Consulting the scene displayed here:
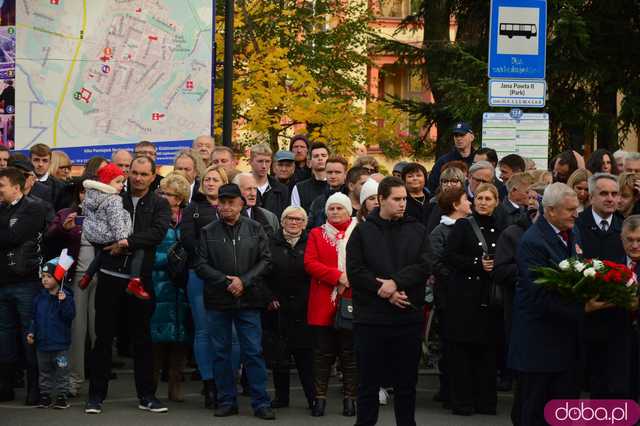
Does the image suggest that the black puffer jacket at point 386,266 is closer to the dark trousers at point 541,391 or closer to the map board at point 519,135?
the dark trousers at point 541,391

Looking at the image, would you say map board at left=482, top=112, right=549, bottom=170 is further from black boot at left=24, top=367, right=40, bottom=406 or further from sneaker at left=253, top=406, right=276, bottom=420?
black boot at left=24, top=367, right=40, bottom=406

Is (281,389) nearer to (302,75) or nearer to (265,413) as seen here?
(265,413)

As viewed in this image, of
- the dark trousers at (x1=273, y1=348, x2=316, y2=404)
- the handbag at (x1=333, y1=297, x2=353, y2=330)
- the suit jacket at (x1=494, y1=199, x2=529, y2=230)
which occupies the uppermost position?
the suit jacket at (x1=494, y1=199, x2=529, y2=230)

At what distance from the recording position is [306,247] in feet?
41.6

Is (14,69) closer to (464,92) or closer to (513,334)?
(464,92)

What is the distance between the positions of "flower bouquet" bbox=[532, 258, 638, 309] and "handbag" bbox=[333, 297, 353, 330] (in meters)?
2.90

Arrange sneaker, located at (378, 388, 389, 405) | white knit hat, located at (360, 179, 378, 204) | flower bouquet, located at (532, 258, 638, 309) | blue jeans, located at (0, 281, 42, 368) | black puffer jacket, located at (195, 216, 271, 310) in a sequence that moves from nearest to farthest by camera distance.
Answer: flower bouquet, located at (532, 258, 638, 309)
black puffer jacket, located at (195, 216, 271, 310)
white knit hat, located at (360, 179, 378, 204)
blue jeans, located at (0, 281, 42, 368)
sneaker, located at (378, 388, 389, 405)

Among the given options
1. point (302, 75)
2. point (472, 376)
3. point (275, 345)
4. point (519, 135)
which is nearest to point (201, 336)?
point (275, 345)

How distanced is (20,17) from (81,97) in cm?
144

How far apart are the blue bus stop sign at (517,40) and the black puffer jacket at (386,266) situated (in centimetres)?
582

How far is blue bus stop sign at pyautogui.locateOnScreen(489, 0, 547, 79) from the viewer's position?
1605 centimetres

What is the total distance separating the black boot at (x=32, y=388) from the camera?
1284cm

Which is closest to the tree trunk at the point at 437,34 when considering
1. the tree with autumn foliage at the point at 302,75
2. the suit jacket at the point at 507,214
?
the tree with autumn foliage at the point at 302,75

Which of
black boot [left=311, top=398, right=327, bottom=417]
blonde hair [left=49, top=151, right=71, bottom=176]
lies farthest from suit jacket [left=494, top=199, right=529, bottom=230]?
blonde hair [left=49, top=151, right=71, bottom=176]
